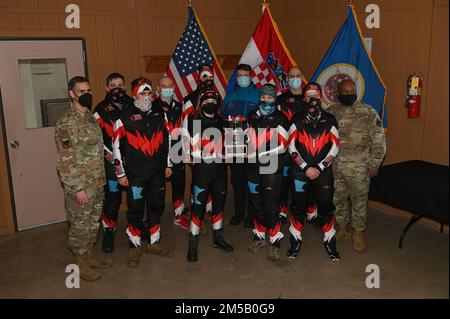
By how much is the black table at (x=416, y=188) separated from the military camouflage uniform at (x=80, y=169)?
285 cm

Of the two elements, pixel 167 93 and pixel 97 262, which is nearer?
pixel 97 262

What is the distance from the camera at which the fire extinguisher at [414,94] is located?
5.07 metres

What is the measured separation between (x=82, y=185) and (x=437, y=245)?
3.69m

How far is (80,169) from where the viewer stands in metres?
3.90

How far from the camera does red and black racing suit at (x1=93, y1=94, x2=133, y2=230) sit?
14.6ft

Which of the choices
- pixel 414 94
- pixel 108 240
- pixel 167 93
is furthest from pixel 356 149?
pixel 108 240

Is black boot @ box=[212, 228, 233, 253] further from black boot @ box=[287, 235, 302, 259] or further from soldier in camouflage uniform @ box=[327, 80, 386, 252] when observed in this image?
soldier in camouflage uniform @ box=[327, 80, 386, 252]

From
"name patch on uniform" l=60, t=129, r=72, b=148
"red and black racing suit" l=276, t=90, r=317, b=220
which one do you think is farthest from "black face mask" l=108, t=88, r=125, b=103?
"red and black racing suit" l=276, t=90, r=317, b=220

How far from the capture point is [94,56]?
540 cm

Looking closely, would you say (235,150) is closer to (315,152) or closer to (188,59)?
(315,152)

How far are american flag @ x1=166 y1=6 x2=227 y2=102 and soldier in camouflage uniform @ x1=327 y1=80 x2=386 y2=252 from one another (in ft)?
6.04

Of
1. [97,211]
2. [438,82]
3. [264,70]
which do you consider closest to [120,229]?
[97,211]

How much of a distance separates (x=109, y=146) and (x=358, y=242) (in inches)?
109
